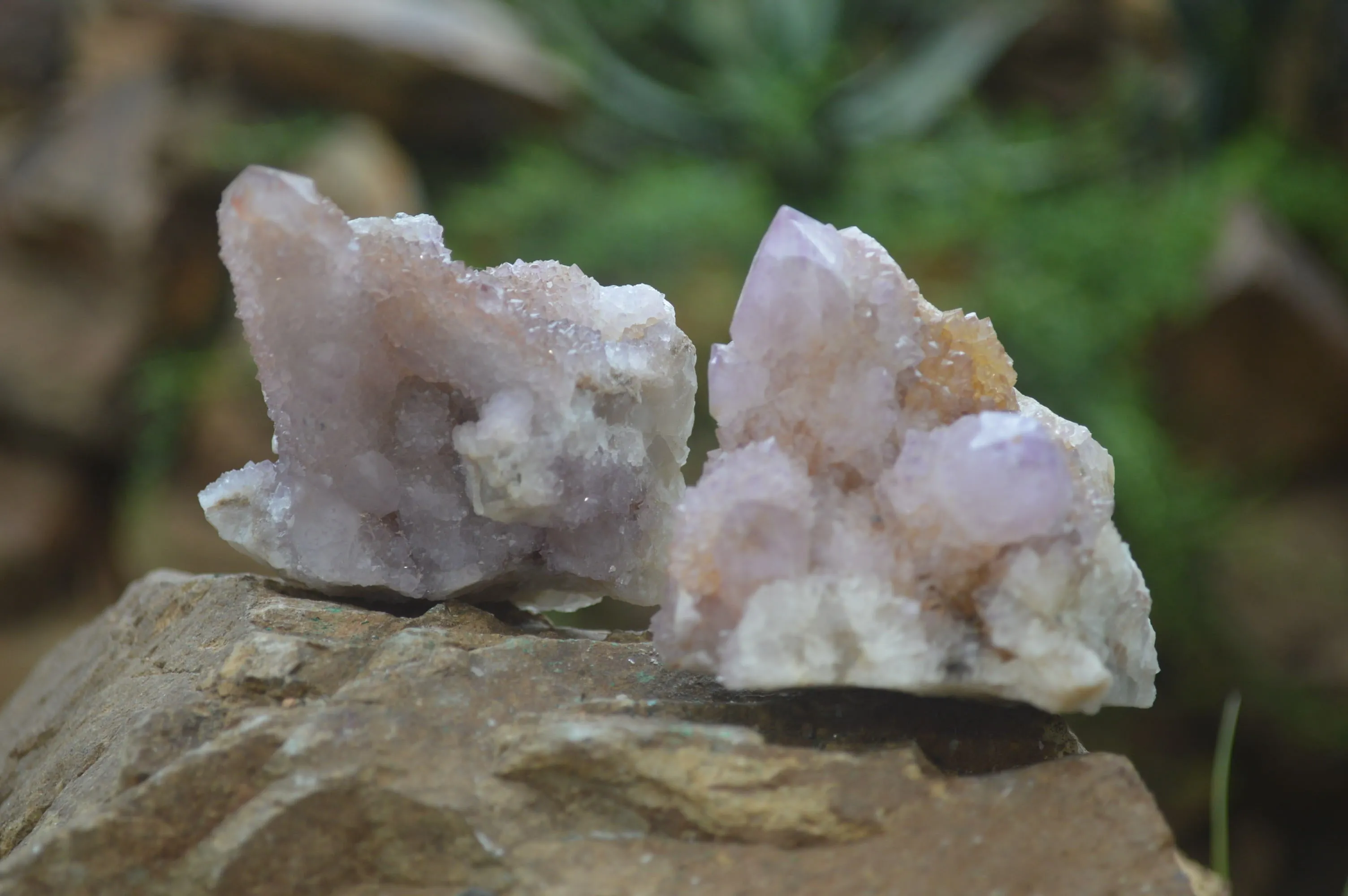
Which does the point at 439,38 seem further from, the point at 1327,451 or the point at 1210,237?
the point at 1327,451

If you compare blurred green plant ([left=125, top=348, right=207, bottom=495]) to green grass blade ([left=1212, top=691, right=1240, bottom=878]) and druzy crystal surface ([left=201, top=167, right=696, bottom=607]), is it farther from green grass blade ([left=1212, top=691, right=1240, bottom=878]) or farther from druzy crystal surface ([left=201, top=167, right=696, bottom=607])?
green grass blade ([left=1212, top=691, right=1240, bottom=878])

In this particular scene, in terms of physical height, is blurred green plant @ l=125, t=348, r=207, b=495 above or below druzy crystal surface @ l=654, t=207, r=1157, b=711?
below

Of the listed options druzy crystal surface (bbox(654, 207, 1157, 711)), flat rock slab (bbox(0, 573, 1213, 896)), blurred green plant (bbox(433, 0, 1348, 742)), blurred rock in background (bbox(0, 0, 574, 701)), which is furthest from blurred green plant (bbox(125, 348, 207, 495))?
druzy crystal surface (bbox(654, 207, 1157, 711))

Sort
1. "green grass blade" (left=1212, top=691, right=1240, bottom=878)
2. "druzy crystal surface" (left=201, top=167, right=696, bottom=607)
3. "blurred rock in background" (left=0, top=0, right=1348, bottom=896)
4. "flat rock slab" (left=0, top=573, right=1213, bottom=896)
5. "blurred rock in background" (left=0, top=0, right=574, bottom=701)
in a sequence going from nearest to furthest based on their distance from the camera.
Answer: "flat rock slab" (left=0, top=573, right=1213, bottom=896), "druzy crystal surface" (left=201, top=167, right=696, bottom=607), "green grass blade" (left=1212, top=691, right=1240, bottom=878), "blurred rock in background" (left=0, top=0, right=1348, bottom=896), "blurred rock in background" (left=0, top=0, right=574, bottom=701)

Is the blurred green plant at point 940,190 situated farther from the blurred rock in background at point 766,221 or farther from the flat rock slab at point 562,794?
the flat rock slab at point 562,794

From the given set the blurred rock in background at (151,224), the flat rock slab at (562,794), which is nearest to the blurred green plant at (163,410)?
the blurred rock in background at (151,224)

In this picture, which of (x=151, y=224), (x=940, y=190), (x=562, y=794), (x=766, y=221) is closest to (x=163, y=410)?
(x=151, y=224)
